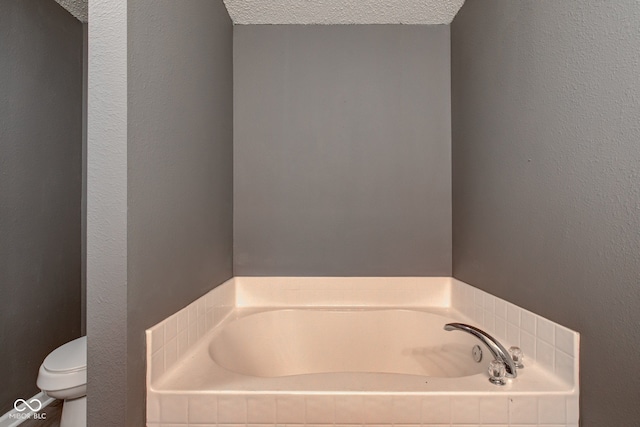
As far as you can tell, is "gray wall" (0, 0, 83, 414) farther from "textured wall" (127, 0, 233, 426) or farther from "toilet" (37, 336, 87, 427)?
"textured wall" (127, 0, 233, 426)

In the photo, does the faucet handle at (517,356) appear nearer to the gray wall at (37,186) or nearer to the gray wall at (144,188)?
the gray wall at (144,188)

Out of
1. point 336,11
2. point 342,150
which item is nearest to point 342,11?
point 336,11

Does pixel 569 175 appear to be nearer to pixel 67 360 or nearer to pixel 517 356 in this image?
pixel 517 356

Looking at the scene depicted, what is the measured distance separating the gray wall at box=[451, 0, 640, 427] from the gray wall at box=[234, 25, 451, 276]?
41cm

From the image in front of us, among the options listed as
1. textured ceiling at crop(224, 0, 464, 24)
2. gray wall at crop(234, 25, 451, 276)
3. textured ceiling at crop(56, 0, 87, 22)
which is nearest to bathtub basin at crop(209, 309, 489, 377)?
gray wall at crop(234, 25, 451, 276)

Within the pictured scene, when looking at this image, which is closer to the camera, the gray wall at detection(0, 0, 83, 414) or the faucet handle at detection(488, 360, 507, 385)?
the faucet handle at detection(488, 360, 507, 385)

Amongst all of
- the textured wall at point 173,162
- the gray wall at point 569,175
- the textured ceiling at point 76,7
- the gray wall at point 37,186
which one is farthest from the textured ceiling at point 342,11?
the gray wall at point 37,186

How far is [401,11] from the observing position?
1989mm

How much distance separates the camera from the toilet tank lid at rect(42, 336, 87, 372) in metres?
1.42

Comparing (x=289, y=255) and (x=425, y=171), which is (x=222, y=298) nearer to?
(x=289, y=255)

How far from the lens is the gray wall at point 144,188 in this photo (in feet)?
3.15

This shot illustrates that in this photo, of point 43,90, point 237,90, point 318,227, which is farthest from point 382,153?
point 43,90

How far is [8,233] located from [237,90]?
136cm

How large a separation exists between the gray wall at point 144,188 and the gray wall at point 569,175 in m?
1.26
